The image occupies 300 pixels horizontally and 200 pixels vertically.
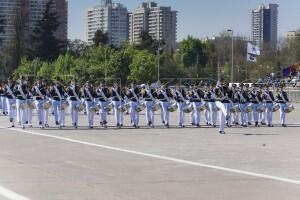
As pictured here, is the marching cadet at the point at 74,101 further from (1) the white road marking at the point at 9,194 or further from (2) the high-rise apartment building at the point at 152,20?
(2) the high-rise apartment building at the point at 152,20

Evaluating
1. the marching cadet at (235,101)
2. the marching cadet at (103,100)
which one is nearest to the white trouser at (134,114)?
the marching cadet at (103,100)

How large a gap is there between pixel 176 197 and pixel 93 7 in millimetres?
191081

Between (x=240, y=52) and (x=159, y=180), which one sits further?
(x=240, y=52)

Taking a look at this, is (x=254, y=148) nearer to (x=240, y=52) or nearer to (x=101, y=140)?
(x=101, y=140)

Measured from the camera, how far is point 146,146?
1944 cm

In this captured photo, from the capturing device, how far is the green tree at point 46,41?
4135 inches

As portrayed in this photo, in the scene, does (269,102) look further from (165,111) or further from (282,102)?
(165,111)

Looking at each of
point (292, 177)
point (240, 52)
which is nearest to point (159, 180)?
point (292, 177)

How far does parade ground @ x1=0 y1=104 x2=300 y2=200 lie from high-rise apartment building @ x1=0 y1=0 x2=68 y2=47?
89500 mm

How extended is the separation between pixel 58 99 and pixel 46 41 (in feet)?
262

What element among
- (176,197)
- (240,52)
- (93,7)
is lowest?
(176,197)

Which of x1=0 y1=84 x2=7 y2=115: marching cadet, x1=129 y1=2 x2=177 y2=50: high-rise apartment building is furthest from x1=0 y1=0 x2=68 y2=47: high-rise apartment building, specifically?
x1=0 y1=84 x2=7 y2=115: marching cadet

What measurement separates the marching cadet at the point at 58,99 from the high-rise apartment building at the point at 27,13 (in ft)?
279

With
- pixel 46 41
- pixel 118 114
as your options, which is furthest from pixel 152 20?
pixel 118 114
